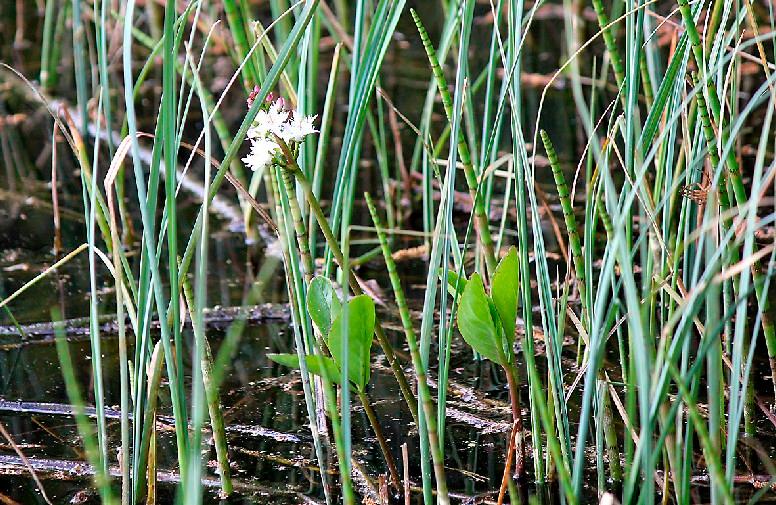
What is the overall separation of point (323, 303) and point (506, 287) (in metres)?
0.16

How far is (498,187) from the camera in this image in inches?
75.2

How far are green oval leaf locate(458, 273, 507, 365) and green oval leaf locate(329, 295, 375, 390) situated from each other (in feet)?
0.27

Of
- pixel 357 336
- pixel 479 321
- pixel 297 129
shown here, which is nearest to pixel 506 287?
pixel 479 321

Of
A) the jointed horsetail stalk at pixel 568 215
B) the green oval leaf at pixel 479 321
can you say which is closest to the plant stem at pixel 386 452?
the green oval leaf at pixel 479 321

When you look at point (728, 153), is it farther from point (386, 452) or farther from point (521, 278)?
point (386, 452)

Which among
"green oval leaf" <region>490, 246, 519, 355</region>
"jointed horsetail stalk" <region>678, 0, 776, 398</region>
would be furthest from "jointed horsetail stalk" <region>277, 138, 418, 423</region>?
"jointed horsetail stalk" <region>678, 0, 776, 398</region>

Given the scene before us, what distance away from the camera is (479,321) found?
89 cm

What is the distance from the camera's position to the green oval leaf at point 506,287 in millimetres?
891

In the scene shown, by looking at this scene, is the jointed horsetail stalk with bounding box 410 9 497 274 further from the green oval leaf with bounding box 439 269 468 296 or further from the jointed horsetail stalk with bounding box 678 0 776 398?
the jointed horsetail stalk with bounding box 678 0 776 398

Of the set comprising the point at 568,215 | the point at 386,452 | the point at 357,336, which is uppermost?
the point at 568,215

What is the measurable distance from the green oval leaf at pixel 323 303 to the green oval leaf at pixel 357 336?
0.09 feet

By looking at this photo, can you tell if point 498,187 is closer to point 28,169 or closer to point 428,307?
point 28,169

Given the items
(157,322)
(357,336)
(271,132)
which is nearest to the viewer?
(271,132)

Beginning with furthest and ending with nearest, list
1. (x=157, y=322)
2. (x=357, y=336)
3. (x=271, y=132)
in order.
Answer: (x=157, y=322), (x=357, y=336), (x=271, y=132)
